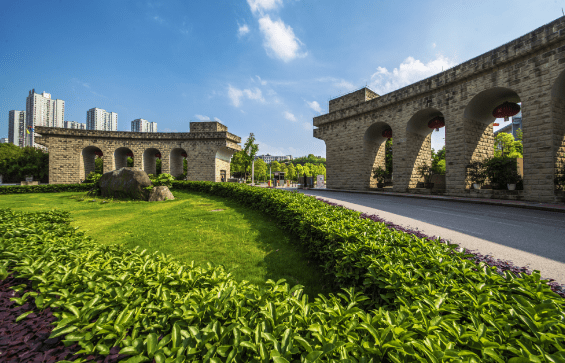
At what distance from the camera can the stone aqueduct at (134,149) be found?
78.0 ft

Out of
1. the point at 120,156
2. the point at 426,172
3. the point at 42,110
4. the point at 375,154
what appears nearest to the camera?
the point at 426,172

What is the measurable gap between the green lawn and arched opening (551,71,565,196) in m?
12.2

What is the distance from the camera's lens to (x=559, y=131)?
31.2ft

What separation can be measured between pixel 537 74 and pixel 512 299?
44.4 ft

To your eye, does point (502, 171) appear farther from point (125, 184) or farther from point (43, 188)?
point (43, 188)

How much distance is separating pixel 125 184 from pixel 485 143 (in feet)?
69.7

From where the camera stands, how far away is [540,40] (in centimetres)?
945

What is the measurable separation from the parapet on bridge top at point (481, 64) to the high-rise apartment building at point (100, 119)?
103m

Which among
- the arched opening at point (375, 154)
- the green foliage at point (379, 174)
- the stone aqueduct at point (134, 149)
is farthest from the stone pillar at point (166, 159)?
the green foliage at point (379, 174)

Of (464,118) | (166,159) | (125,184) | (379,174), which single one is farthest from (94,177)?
(464,118)

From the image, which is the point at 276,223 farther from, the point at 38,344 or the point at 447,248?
the point at 38,344

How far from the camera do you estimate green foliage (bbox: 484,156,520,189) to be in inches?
426

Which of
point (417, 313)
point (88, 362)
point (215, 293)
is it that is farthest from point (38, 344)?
point (417, 313)

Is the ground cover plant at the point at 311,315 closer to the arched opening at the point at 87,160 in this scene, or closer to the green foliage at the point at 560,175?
the green foliage at the point at 560,175
